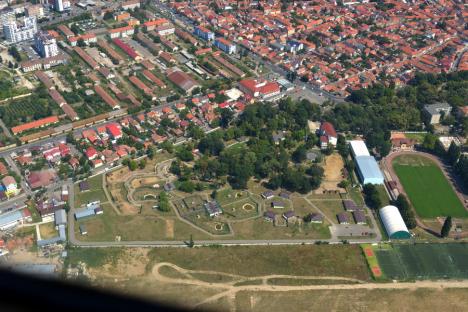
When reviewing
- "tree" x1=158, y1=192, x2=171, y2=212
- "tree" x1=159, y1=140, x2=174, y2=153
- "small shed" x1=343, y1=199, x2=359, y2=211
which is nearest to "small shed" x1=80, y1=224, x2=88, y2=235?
"tree" x1=158, y1=192, x2=171, y2=212

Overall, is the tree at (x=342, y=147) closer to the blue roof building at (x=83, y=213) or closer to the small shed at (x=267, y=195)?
the small shed at (x=267, y=195)

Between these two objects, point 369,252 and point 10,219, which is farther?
point 10,219

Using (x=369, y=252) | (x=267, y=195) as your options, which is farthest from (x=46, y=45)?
(x=369, y=252)

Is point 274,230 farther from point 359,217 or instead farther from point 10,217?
point 10,217

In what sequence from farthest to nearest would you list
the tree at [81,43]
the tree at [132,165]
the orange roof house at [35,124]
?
the tree at [81,43] → the orange roof house at [35,124] → the tree at [132,165]

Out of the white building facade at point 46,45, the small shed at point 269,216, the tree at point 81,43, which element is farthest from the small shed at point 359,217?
the tree at point 81,43

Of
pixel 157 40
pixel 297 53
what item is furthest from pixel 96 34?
pixel 297 53

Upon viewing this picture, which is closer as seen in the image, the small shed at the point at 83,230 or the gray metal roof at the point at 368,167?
the small shed at the point at 83,230
